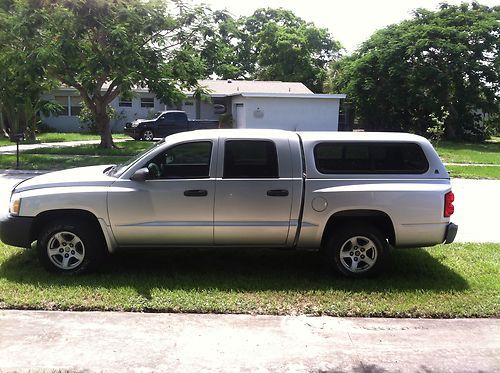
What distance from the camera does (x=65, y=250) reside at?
555cm

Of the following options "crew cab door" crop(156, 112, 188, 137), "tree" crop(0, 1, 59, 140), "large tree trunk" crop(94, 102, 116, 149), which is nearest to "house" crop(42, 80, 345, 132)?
"crew cab door" crop(156, 112, 188, 137)

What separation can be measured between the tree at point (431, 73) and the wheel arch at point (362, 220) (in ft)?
91.1

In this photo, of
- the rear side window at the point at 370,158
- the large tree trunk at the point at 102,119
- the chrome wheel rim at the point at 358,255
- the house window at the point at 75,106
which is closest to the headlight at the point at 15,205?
the rear side window at the point at 370,158

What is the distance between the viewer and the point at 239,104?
32156 mm

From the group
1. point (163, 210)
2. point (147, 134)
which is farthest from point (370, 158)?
point (147, 134)

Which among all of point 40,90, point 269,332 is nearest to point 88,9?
point 40,90

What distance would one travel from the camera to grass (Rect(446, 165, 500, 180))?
1673 centimetres

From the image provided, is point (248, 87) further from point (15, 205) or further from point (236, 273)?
point (15, 205)

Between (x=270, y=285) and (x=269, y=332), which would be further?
(x=270, y=285)

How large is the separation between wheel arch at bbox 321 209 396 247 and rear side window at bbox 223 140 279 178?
0.83 meters

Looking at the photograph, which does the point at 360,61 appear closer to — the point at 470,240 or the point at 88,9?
the point at 88,9

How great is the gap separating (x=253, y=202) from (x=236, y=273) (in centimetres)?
94

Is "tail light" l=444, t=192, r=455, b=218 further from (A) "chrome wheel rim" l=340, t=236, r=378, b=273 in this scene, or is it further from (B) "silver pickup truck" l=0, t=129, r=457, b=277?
(A) "chrome wheel rim" l=340, t=236, r=378, b=273

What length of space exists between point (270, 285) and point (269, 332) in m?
1.09
